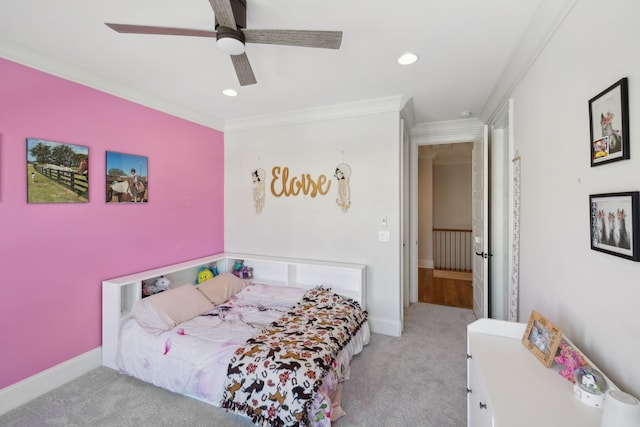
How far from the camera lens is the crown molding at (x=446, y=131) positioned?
378 cm

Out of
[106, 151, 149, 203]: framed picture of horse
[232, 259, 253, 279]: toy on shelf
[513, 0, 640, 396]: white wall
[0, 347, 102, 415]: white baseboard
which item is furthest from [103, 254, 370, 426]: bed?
[513, 0, 640, 396]: white wall

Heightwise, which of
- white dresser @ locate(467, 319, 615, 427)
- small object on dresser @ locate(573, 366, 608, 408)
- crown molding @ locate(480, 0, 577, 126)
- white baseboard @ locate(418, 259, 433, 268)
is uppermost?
crown molding @ locate(480, 0, 577, 126)

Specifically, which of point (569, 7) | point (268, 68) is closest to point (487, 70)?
point (569, 7)

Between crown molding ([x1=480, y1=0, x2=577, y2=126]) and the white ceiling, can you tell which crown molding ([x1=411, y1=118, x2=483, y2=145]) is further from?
crown molding ([x1=480, y1=0, x2=577, y2=126])

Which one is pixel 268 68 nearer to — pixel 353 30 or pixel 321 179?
pixel 353 30

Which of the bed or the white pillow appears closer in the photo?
the bed

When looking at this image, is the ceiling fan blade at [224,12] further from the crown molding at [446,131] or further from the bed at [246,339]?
the crown molding at [446,131]

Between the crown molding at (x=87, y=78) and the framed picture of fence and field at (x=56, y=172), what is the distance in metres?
0.55

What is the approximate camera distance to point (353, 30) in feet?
6.03

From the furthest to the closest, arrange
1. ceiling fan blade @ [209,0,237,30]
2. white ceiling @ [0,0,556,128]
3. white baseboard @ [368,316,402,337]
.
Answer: white baseboard @ [368,316,402,337] → white ceiling @ [0,0,556,128] → ceiling fan blade @ [209,0,237,30]

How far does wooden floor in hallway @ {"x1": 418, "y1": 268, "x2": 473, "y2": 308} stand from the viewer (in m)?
4.21

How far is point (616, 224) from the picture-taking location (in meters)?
1.04

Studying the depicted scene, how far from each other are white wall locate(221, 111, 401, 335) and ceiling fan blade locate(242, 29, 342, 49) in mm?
1708

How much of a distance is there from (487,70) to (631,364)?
7.32 feet
